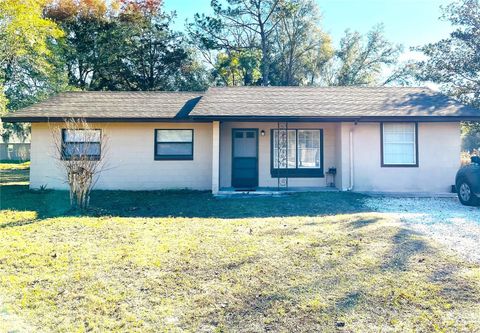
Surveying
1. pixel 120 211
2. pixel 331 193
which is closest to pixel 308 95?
pixel 331 193

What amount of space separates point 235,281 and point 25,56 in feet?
65.6

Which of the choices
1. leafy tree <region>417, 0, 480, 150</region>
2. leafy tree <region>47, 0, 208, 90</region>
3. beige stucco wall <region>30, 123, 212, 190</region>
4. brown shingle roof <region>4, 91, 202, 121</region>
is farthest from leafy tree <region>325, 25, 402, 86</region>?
beige stucco wall <region>30, 123, 212, 190</region>

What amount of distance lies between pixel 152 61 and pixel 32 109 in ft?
52.5

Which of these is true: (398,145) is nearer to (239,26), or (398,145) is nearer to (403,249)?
(403,249)

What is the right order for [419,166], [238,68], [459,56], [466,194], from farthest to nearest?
[238,68]
[459,56]
[419,166]
[466,194]

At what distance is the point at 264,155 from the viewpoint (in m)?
11.9

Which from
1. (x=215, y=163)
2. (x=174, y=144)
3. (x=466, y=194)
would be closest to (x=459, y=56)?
(x=466, y=194)

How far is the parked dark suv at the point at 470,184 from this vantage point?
879 centimetres

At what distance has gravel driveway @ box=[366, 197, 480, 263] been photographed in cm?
537

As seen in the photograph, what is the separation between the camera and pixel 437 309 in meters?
3.30

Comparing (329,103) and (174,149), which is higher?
(329,103)

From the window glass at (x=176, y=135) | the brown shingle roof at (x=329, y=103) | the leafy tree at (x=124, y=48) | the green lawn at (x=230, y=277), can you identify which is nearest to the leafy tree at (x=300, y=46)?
the leafy tree at (x=124, y=48)

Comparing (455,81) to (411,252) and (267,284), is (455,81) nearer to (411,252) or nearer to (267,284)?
(411,252)

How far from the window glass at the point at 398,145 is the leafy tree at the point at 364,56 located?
18.1 m
